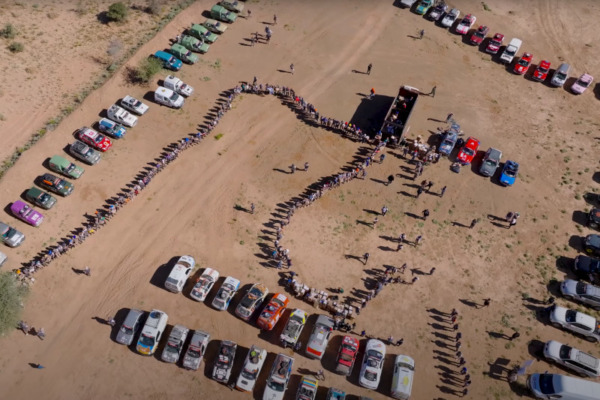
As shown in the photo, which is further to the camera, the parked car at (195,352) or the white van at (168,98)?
the white van at (168,98)

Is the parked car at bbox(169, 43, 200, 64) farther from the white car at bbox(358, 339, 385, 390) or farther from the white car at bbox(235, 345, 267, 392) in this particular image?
the white car at bbox(358, 339, 385, 390)

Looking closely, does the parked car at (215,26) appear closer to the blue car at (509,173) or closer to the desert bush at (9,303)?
the desert bush at (9,303)

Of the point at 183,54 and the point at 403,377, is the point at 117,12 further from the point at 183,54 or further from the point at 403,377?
the point at 403,377

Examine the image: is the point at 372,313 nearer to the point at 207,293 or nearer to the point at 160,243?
the point at 207,293

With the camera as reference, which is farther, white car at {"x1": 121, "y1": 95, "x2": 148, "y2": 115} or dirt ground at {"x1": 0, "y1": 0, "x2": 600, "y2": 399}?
white car at {"x1": 121, "y1": 95, "x2": 148, "y2": 115}

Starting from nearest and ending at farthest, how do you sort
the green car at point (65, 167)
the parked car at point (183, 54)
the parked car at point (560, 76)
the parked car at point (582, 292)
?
the parked car at point (582, 292) → the green car at point (65, 167) → the parked car at point (183, 54) → the parked car at point (560, 76)

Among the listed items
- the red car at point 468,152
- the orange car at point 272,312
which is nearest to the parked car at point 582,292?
the red car at point 468,152

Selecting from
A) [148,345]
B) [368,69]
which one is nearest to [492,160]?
[368,69]

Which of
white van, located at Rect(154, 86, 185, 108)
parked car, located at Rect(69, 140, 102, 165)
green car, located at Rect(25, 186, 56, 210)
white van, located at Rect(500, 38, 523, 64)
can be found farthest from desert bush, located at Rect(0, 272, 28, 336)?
white van, located at Rect(500, 38, 523, 64)
